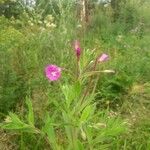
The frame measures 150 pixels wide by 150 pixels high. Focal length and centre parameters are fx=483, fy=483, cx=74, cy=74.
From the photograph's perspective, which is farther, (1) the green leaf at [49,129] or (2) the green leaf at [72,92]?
(1) the green leaf at [49,129]

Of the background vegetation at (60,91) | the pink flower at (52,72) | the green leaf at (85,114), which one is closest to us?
the pink flower at (52,72)

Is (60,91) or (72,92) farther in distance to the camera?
(60,91)

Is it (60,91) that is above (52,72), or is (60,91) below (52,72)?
below

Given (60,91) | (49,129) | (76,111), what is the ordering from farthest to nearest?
(60,91)
(49,129)
(76,111)

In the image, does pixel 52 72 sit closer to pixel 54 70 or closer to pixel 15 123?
pixel 54 70

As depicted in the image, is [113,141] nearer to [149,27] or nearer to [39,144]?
[39,144]

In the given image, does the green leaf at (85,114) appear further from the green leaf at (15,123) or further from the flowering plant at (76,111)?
the green leaf at (15,123)

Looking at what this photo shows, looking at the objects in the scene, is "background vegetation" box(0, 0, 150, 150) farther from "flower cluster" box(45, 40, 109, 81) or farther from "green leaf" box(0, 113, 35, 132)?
"flower cluster" box(45, 40, 109, 81)

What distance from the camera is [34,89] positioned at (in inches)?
147

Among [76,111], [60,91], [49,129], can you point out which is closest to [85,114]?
[76,111]

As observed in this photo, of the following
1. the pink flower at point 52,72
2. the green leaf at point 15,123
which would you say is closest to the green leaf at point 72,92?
the pink flower at point 52,72

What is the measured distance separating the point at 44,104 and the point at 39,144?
1.30ft

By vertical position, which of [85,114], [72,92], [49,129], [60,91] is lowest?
[60,91]

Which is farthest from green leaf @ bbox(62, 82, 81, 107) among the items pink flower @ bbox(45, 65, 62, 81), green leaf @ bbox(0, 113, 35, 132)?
green leaf @ bbox(0, 113, 35, 132)
